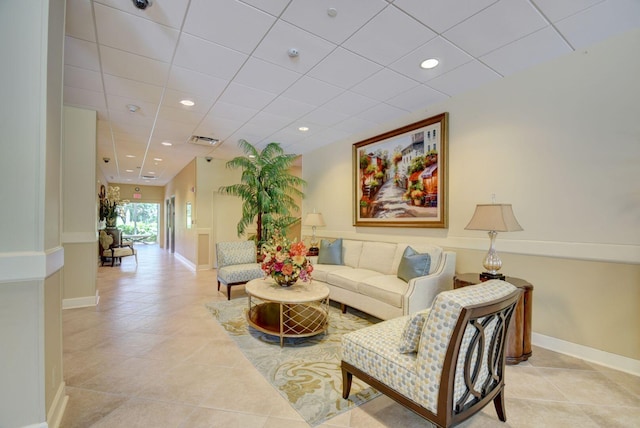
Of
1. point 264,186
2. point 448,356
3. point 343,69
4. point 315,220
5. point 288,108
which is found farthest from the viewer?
point 264,186

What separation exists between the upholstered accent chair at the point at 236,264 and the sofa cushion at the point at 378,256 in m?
1.70

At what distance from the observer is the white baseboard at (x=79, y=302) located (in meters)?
3.96

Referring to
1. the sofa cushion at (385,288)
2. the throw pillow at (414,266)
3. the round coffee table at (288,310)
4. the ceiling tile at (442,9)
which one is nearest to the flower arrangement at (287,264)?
the round coffee table at (288,310)

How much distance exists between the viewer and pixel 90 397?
6.59 ft

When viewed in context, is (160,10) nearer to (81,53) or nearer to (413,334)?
(81,53)

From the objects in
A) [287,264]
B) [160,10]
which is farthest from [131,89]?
[287,264]

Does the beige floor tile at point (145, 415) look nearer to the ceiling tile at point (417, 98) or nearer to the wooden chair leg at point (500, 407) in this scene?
the wooden chair leg at point (500, 407)

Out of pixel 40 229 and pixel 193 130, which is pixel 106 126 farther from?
pixel 40 229

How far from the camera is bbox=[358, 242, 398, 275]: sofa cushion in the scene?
4044 mm

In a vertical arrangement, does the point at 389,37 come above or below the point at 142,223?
above

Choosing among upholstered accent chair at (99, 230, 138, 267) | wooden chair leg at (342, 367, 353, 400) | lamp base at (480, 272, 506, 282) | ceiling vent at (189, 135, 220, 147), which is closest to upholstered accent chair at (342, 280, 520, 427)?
wooden chair leg at (342, 367, 353, 400)

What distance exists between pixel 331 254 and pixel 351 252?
33 centimetres

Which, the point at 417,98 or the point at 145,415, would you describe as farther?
the point at 417,98

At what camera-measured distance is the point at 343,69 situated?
2.90m
